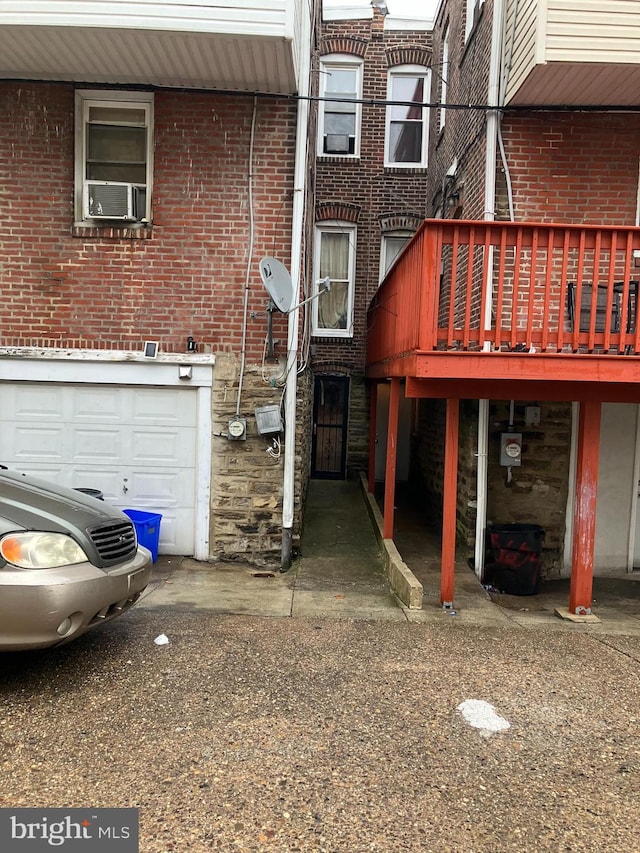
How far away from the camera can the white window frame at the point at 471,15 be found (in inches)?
323

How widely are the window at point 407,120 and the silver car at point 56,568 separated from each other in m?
10.8

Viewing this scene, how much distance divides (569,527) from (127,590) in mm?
5127

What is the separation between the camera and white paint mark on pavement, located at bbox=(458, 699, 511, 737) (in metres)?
3.49

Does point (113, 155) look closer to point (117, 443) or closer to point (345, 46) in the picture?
point (117, 443)

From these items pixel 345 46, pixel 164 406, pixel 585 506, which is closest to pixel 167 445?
pixel 164 406

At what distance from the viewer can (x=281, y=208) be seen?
6.84 metres

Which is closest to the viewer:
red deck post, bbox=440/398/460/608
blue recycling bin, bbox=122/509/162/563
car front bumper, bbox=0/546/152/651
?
car front bumper, bbox=0/546/152/651

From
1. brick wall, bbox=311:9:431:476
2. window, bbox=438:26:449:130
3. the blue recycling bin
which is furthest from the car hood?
window, bbox=438:26:449:130

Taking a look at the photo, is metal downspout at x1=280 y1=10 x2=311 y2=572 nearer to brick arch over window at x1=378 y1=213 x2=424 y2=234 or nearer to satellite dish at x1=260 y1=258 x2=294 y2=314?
satellite dish at x1=260 y1=258 x2=294 y2=314

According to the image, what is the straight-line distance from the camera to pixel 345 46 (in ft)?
41.2

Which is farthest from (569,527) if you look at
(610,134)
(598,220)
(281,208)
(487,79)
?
(487,79)

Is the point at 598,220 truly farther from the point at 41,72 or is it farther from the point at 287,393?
the point at 41,72

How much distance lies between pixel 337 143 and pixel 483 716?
1175cm

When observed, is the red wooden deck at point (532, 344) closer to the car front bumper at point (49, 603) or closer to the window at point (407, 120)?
the car front bumper at point (49, 603)
